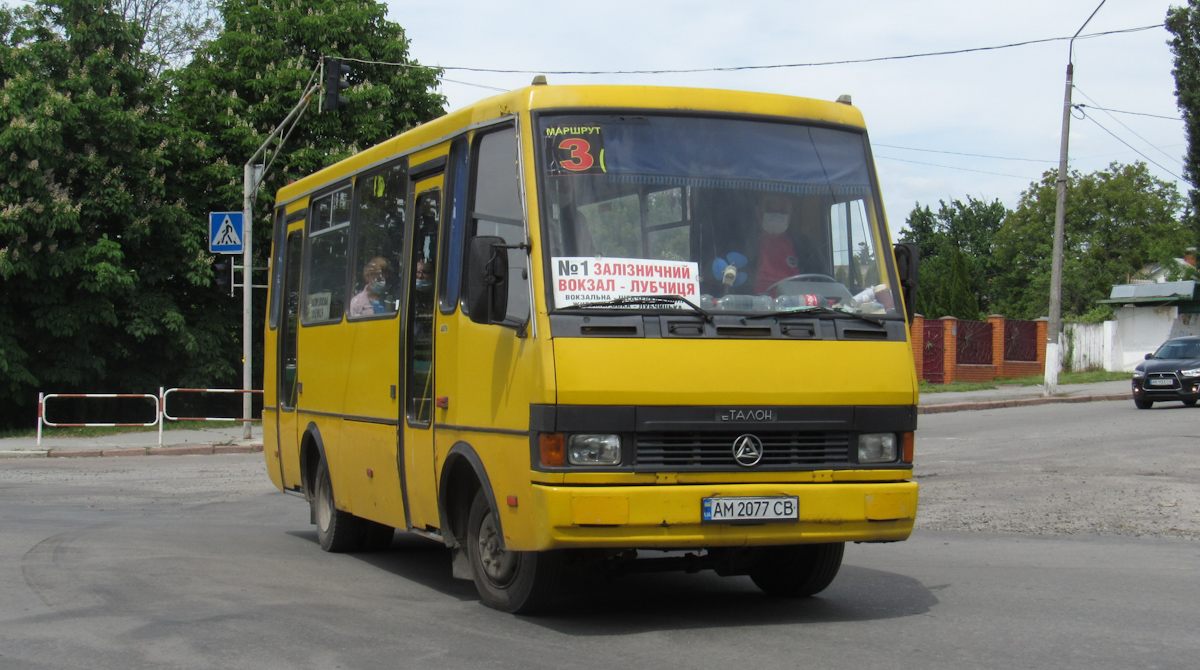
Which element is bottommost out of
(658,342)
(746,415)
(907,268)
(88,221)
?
(746,415)

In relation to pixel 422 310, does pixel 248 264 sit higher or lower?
higher

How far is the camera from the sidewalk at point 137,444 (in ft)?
71.6

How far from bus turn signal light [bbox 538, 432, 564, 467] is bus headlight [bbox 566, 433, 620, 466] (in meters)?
0.04

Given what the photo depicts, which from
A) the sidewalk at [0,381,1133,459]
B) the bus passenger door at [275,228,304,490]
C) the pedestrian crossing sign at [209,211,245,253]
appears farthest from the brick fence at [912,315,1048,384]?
the bus passenger door at [275,228,304,490]

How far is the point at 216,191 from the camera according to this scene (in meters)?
29.6

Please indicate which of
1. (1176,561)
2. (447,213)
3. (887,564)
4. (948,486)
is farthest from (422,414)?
(948,486)

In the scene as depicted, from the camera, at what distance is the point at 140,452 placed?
866 inches

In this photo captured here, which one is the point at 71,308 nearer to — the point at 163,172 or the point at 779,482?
the point at 163,172

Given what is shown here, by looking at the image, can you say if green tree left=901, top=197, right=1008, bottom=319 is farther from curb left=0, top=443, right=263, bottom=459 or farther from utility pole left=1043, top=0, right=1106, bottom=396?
curb left=0, top=443, right=263, bottom=459

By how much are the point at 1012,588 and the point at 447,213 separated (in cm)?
422

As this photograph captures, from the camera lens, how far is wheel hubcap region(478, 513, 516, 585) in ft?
23.6

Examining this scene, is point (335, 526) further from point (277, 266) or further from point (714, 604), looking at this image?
point (714, 604)

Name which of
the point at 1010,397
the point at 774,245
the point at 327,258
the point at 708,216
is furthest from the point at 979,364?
the point at 708,216

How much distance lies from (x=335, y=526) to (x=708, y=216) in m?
4.76
